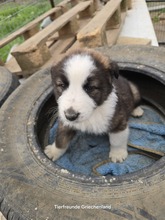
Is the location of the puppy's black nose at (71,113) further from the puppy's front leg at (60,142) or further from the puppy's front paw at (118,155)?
the puppy's front paw at (118,155)

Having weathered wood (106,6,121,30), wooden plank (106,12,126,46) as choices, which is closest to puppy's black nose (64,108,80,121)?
wooden plank (106,12,126,46)

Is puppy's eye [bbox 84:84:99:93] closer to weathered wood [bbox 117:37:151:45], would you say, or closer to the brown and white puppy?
the brown and white puppy

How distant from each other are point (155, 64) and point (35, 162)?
127 cm

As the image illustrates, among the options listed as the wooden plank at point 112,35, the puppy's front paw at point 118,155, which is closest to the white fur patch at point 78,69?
the puppy's front paw at point 118,155

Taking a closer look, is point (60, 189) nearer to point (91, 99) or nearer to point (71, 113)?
point (71, 113)

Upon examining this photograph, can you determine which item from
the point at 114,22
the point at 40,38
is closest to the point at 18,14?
the point at 114,22

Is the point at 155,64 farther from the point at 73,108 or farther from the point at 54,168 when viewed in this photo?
the point at 54,168

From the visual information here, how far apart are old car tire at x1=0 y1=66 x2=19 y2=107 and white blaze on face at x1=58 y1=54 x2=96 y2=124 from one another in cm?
86

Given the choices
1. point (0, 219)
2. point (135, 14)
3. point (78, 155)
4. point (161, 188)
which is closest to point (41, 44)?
point (78, 155)

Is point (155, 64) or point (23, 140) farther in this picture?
point (155, 64)

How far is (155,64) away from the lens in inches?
84.0

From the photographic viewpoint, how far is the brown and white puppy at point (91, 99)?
1.57 m

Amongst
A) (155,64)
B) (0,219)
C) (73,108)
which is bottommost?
(0,219)

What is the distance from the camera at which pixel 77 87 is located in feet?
5.19
